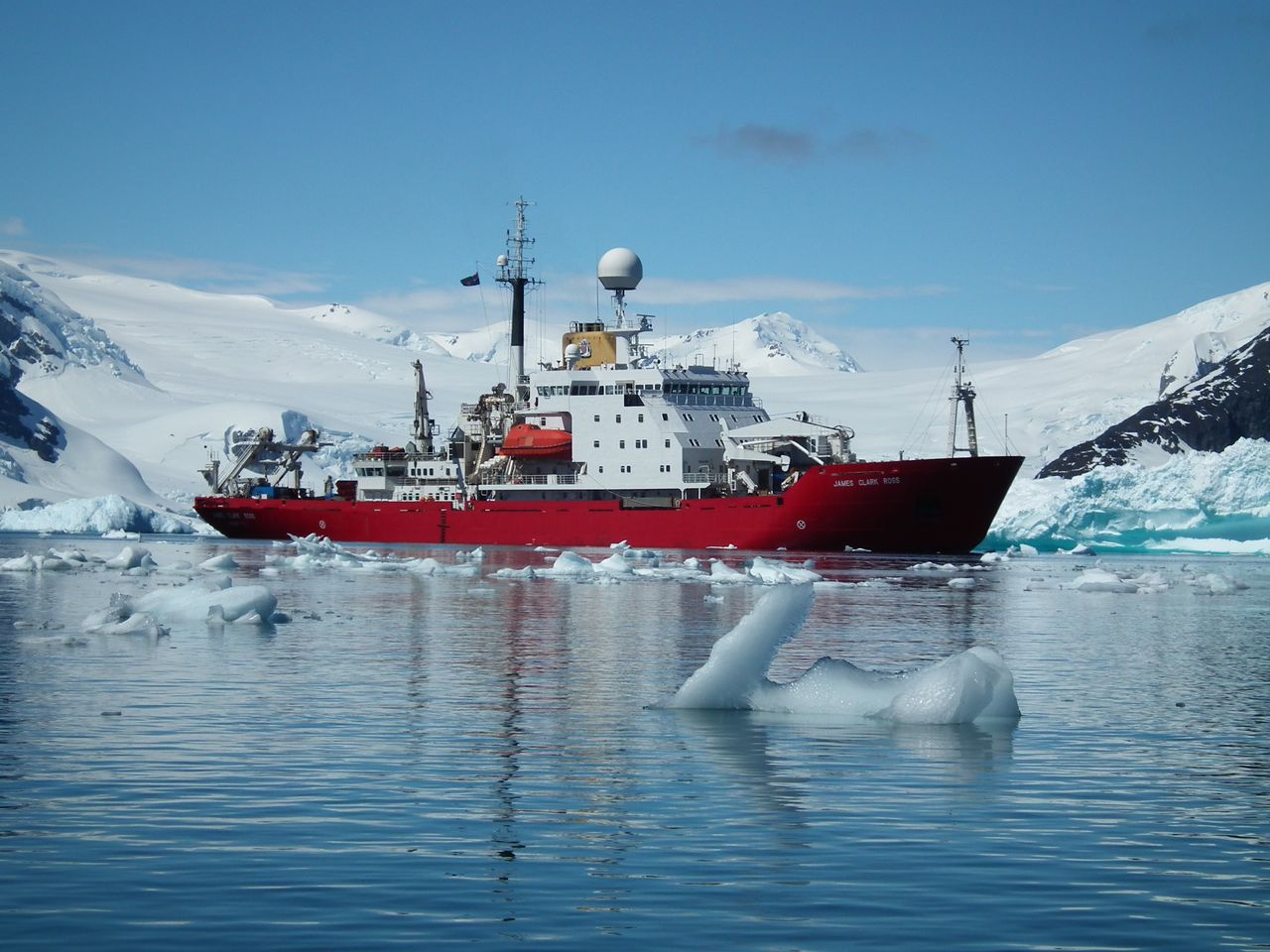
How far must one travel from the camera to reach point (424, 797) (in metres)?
9.08

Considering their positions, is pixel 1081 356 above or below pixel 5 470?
above

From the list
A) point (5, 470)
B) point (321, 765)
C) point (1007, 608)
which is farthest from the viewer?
point (5, 470)

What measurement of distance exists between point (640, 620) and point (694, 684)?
9626mm

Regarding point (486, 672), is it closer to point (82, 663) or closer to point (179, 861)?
point (82, 663)

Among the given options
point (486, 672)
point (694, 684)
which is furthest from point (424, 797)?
point (486, 672)

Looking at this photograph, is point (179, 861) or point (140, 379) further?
point (140, 379)

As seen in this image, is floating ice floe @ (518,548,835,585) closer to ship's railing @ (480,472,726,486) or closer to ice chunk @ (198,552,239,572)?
ice chunk @ (198,552,239,572)

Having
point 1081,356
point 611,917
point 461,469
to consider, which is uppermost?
point 1081,356

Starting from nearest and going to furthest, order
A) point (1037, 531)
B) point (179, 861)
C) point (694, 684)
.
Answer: point (179, 861), point (694, 684), point (1037, 531)

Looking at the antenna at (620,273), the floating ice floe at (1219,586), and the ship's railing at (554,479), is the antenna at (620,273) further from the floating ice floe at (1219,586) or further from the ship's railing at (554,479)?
the floating ice floe at (1219,586)

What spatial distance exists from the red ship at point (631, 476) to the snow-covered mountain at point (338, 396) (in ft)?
10.3

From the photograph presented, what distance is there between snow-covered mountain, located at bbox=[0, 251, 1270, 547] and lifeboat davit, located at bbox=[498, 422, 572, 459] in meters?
4.71

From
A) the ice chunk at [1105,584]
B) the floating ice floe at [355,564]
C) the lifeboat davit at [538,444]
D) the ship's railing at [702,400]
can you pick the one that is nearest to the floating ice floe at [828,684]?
the ice chunk at [1105,584]

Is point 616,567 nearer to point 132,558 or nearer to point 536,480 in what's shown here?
point 132,558
